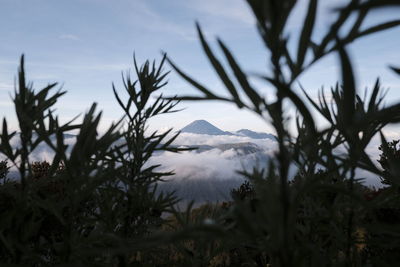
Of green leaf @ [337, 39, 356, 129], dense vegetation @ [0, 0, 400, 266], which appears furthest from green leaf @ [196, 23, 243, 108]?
green leaf @ [337, 39, 356, 129]

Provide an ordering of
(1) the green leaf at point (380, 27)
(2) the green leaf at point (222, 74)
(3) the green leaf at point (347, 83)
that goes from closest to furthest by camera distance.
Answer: (3) the green leaf at point (347, 83)
(1) the green leaf at point (380, 27)
(2) the green leaf at point (222, 74)

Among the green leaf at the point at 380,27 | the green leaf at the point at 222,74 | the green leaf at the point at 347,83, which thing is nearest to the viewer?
the green leaf at the point at 347,83

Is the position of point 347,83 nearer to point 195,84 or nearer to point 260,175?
point 195,84

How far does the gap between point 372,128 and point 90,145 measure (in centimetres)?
111

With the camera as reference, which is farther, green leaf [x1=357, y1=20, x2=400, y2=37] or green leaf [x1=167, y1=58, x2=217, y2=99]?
green leaf [x1=167, y1=58, x2=217, y2=99]

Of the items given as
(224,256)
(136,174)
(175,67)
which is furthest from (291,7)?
(224,256)

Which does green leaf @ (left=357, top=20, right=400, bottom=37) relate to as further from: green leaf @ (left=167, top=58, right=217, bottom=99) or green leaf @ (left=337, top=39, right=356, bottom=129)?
green leaf @ (left=167, top=58, right=217, bottom=99)

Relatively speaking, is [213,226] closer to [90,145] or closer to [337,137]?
[90,145]

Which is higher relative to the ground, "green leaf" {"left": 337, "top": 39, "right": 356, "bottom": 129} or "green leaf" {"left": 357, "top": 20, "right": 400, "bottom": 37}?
"green leaf" {"left": 357, "top": 20, "right": 400, "bottom": 37}

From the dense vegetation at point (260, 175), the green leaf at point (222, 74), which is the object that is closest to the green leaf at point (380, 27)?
the dense vegetation at point (260, 175)

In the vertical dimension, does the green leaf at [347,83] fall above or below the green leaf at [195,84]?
below

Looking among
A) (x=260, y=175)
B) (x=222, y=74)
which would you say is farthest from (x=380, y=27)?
(x=260, y=175)

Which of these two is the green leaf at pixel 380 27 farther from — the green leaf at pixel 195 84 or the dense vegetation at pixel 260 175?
the green leaf at pixel 195 84

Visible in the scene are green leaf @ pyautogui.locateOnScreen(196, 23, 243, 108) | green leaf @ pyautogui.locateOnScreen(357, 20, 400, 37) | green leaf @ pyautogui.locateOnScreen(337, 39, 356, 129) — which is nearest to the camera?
green leaf @ pyautogui.locateOnScreen(337, 39, 356, 129)
